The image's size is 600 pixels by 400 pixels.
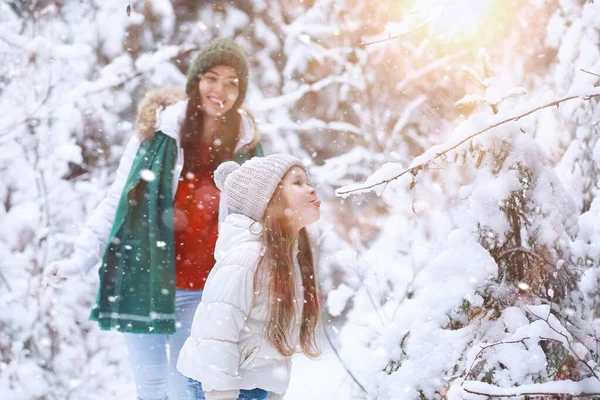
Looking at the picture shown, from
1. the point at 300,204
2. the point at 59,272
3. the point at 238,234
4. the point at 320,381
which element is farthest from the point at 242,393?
the point at 320,381

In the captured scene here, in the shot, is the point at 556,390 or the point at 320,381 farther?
the point at 320,381

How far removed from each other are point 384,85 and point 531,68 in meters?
2.01

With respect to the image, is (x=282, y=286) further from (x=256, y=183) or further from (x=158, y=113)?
(x=158, y=113)

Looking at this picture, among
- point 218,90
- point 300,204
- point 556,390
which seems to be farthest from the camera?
point 218,90

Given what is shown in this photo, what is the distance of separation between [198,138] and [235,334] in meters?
1.40

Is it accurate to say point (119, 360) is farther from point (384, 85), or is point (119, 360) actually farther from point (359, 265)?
point (384, 85)

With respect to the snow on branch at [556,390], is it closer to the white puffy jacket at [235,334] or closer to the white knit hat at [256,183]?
the white puffy jacket at [235,334]

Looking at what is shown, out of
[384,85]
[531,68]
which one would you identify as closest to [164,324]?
[531,68]

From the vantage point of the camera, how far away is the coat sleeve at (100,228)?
2848mm

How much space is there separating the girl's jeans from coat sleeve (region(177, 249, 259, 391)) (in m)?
0.79

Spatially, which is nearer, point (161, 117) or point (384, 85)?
point (161, 117)

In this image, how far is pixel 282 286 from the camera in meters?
2.08

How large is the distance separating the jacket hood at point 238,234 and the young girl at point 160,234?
2.06ft

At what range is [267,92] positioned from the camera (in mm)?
6820
